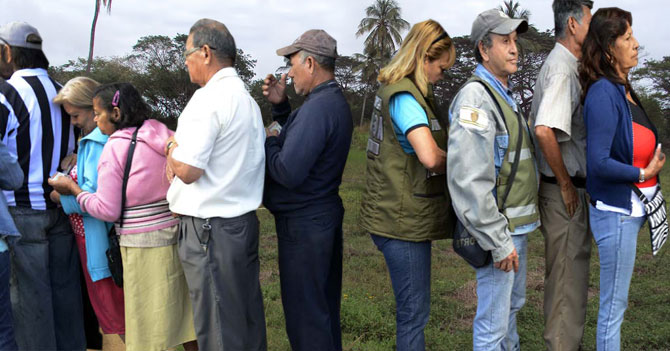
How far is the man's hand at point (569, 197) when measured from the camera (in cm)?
315

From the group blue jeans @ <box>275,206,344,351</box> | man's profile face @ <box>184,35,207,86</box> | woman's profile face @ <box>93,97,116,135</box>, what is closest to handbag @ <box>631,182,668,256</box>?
blue jeans @ <box>275,206,344,351</box>

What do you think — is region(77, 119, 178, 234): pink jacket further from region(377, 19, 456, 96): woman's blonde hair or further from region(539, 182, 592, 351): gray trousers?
region(539, 182, 592, 351): gray trousers

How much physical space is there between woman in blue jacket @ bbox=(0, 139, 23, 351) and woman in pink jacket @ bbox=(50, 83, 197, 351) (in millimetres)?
274

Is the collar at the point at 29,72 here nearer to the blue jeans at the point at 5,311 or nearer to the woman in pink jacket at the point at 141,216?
the woman in pink jacket at the point at 141,216

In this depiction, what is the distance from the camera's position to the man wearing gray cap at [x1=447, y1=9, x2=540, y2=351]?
8.36 feet

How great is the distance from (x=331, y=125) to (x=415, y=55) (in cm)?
54

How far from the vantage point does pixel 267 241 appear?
771 cm

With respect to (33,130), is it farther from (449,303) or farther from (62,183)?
(449,303)

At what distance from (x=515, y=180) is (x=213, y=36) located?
5.22ft

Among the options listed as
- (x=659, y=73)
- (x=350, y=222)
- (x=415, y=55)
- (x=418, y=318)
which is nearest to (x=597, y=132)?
(x=415, y=55)

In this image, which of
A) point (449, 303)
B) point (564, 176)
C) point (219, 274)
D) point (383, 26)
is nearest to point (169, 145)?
point (219, 274)

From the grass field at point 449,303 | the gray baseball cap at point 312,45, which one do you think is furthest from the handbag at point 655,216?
the gray baseball cap at point 312,45

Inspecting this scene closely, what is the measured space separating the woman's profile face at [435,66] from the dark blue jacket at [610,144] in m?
0.71

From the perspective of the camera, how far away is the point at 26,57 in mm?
3184
